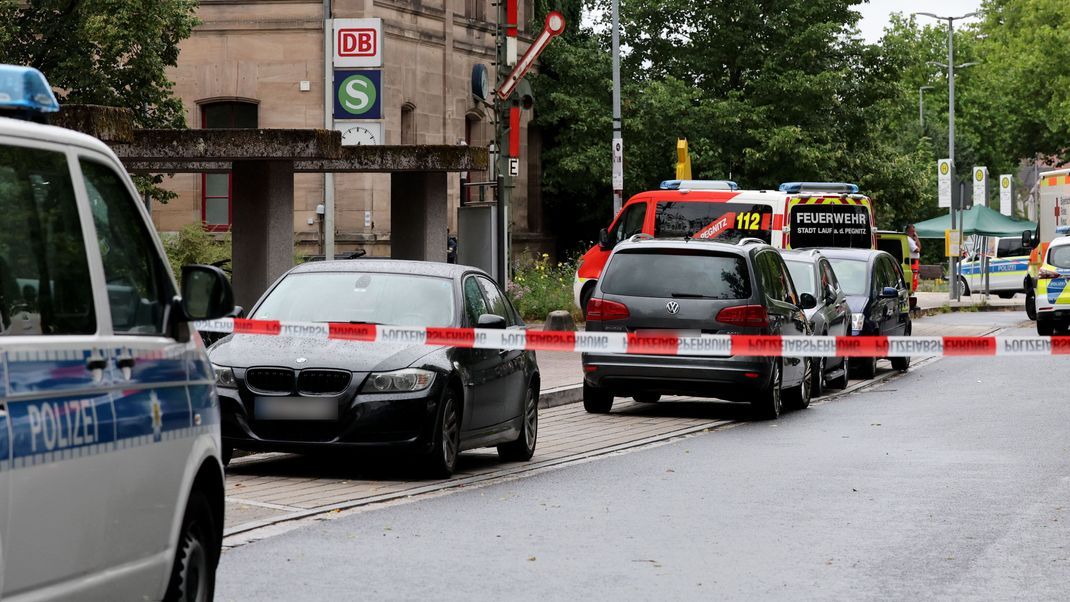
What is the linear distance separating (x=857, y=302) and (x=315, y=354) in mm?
13431

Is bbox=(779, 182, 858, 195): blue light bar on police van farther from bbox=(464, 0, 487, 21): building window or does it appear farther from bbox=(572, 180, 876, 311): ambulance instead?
bbox=(464, 0, 487, 21): building window

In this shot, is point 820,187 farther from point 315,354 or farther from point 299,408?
point 299,408

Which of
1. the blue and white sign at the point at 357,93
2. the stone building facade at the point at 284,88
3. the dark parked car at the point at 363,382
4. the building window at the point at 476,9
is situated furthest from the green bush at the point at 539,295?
the dark parked car at the point at 363,382

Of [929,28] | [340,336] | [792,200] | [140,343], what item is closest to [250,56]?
[792,200]

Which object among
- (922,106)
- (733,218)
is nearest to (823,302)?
(733,218)

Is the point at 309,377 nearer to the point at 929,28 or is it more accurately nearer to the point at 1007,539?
the point at 1007,539

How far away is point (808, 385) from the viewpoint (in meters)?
18.9

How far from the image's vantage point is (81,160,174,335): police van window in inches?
215

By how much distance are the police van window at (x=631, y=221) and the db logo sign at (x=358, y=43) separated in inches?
323

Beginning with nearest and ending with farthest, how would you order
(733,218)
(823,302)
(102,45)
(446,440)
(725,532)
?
(725,532), (446,440), (823,302), (733,218), (102,45)

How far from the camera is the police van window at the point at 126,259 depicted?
545 centimetres

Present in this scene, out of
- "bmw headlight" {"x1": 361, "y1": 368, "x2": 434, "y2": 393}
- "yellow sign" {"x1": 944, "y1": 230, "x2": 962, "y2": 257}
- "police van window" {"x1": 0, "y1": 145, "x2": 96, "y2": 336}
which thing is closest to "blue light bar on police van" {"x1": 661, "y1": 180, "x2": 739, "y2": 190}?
"bmw headlight" {"x1": 361, "y1": 368, "x2": 434, "y2": 393}

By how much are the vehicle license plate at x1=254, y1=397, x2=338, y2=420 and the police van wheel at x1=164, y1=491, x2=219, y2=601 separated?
4.67 m

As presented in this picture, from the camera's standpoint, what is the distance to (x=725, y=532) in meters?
9.45
